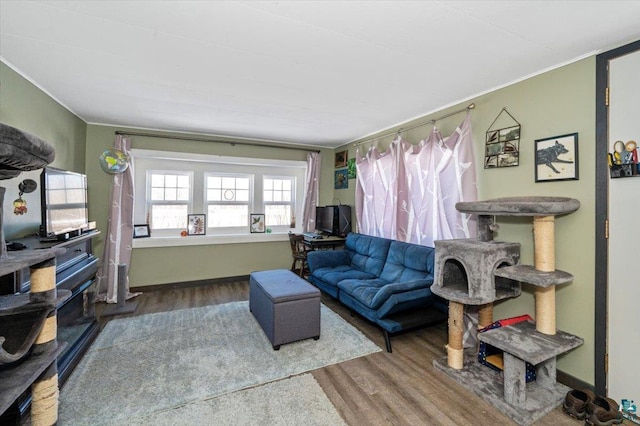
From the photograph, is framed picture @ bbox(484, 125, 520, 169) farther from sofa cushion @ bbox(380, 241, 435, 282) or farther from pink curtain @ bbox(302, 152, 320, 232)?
pink curtain @ bbox(302, 152, 320, 232)

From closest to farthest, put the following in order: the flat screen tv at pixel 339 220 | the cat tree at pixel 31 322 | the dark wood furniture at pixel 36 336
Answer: the cat tree at pixel 31 322 → the dark wood furniture at pixel 36 336 → the flat screen tv at pixel 339 220

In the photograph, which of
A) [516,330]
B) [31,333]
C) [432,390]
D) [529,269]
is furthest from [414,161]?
[31,333]

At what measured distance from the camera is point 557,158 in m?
2.11

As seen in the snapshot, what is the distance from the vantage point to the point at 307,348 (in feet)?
8.39

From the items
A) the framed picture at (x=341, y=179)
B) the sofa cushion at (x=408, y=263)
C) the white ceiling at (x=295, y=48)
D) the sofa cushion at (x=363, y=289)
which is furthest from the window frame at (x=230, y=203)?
the sofa cushion at (x=408, y=263)

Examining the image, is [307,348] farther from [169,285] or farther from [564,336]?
[169,285]

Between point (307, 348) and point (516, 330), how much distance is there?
171 centimetres

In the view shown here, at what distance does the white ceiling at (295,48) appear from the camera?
59.9 inches

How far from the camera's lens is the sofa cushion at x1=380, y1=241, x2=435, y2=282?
2.88 meters

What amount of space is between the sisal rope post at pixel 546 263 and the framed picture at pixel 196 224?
14.0 feet

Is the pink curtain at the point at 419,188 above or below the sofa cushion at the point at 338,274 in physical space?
above

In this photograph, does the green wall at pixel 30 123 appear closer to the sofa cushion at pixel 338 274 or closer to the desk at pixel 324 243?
the sofa cushion at pixel 338 274

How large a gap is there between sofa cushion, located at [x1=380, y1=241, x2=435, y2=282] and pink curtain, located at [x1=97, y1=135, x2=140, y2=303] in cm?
352

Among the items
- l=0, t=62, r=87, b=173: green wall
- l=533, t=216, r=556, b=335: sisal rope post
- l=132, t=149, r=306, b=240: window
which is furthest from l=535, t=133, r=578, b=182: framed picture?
l=0, t=62, r=87, b=173: green wall
